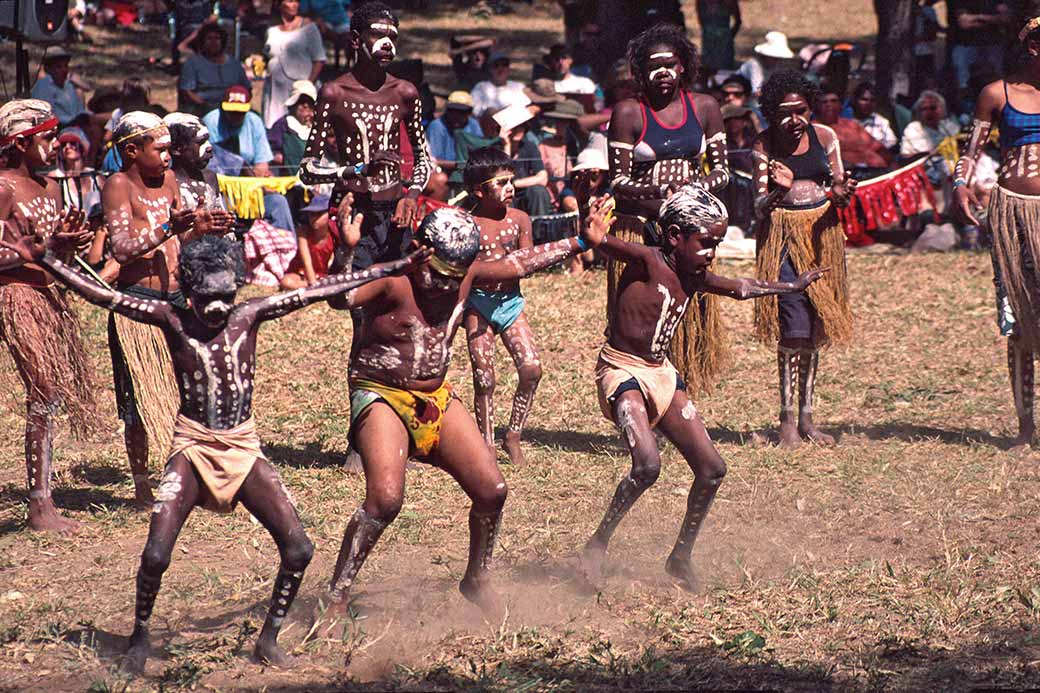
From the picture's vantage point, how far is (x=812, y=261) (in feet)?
28.7

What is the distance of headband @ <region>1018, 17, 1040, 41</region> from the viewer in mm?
8219

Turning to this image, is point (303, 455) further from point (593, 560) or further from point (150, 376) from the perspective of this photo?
point (593, 560)

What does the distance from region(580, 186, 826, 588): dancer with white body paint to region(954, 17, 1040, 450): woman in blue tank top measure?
2552mm

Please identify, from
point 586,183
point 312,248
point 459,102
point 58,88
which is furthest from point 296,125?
point 586,183

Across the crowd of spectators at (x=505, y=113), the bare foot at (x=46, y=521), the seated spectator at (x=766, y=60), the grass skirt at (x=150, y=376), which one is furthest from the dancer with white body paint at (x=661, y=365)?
the seated spectator at (x=766, y=60)

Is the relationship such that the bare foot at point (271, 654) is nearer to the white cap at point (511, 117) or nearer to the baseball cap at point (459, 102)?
the white cap at point (511, 117)

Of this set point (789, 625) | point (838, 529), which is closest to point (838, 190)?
point (838, 529)

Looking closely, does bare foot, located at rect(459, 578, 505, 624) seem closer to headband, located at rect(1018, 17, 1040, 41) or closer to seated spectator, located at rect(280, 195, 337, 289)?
headband, located at rect(1018, 17, 1040, 41)

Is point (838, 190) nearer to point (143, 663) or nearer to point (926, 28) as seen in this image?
point (143, 663)

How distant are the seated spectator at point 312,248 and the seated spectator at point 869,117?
258 inches

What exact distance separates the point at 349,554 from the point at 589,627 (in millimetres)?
1055

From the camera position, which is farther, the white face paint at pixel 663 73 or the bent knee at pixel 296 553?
the white face paint at pixel 663 73

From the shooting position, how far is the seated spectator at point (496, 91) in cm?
1559

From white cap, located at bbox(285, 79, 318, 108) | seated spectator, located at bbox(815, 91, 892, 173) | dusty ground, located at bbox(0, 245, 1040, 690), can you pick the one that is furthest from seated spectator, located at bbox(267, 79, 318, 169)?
seated spectator, located at bbox(815, 91, 892, 173)
